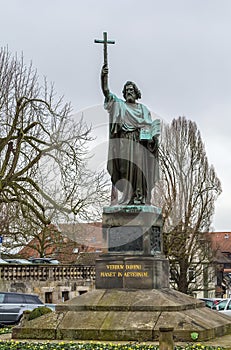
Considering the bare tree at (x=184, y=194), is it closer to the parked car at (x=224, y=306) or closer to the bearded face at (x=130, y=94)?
the parked car at (x=224, y=306)

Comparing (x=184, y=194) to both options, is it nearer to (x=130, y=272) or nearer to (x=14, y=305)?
(x=14, y=305)

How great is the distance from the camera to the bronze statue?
1270 cm

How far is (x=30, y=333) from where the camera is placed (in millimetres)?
10914

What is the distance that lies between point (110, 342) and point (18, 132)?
15883mm

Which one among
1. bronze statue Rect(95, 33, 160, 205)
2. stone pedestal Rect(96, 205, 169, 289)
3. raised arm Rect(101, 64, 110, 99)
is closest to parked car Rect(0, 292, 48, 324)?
stone pedestal Rect(96, 205, 169, 289)

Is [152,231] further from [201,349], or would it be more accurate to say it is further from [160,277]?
[201,349]

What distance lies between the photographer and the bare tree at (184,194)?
35.1 meters

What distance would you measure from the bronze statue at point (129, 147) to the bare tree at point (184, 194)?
21268mm

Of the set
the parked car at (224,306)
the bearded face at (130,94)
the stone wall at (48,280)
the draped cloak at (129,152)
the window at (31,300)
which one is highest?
the bearded face at (130,94)

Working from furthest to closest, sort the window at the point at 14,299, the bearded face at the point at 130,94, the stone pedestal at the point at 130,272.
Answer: the window at the point at 14,299
the bearded face at the point at 130,94
the stone pedestal at the point at 130,272

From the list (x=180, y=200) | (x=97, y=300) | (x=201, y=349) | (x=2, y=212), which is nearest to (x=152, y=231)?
(x=97, y=300)

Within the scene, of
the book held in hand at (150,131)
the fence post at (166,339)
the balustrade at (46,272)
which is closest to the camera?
the fence post at (166,339)

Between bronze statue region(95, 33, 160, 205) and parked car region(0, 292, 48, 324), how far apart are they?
30.2 ft

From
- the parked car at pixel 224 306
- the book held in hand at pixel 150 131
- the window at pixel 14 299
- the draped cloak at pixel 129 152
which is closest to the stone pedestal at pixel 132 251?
the draped cloak at pixel 129 152
